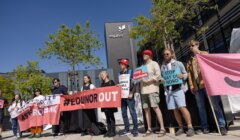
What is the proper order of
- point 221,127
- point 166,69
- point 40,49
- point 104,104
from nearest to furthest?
point 221,127, point 166,69, point 104,104, point 40,49

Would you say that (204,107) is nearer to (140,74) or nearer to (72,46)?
(140,74)

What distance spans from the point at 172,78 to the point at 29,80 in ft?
104

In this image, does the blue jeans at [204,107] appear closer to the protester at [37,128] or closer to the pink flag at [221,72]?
the pink flag at [221,72]

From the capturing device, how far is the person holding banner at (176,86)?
545cm

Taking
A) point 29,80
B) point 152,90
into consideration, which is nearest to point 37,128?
point 152,90

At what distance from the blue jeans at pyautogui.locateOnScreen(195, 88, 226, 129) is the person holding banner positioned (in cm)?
30

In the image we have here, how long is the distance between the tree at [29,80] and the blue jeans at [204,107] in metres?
31.8

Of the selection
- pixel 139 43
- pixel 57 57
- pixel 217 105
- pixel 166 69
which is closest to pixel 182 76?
pixel 166 69

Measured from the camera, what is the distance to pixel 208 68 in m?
5.46

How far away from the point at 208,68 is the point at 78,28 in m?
17.9

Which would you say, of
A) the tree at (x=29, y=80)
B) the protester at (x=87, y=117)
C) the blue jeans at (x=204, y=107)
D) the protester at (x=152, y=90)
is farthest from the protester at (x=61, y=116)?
the tree at (x=29, y=80)

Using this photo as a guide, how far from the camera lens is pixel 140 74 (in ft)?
19.9

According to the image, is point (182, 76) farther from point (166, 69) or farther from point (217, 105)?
point (217, 105)

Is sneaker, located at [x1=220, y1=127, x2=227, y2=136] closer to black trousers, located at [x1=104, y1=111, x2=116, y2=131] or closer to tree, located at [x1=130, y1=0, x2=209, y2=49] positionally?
black trousers, located at [x1=104, y1=111, x2=116, y2=131]
